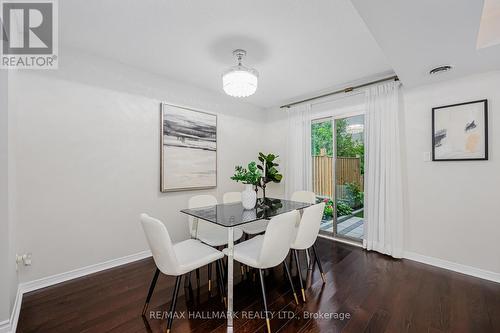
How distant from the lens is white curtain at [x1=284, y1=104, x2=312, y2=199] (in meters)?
3.80

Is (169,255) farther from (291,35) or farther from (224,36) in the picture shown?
(291,35)

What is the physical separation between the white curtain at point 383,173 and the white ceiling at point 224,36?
0.42 meters

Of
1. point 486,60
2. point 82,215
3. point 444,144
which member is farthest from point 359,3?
point 82,215

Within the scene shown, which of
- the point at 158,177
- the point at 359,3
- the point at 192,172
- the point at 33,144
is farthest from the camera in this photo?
the point at 192,172

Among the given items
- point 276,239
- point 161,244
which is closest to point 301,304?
point 276,239

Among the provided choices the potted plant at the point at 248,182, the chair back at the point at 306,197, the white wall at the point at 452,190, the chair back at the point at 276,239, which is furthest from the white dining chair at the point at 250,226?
the white wall at the point at 452,190

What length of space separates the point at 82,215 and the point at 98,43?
6.06 feet

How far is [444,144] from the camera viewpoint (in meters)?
2.54

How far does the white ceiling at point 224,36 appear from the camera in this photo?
170 cm

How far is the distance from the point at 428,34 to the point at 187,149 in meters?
2.92

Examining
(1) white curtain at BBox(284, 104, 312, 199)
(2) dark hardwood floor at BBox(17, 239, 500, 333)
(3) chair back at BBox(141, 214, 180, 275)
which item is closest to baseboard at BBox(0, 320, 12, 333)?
(2) dark hardwood floor at BBox(17, 239, 500, 333)

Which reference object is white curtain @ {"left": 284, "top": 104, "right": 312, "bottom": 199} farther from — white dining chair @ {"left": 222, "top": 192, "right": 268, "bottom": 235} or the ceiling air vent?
the ceiling air vent

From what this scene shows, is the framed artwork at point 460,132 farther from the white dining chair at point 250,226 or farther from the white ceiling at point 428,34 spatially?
the white dining chair at point 250,226

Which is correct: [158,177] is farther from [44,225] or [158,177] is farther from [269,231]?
[269,231]
